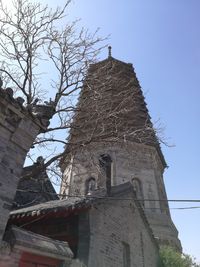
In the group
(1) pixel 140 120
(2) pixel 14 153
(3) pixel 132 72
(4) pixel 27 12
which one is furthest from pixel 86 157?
(3) pixel 132 72

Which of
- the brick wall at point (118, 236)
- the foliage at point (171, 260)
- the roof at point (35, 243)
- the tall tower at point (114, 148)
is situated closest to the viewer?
the roof at point (35, 243)

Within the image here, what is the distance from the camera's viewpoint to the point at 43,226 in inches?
353

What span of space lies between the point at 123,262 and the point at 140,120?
16445 millimetres

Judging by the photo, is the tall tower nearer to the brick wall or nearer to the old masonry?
the old masonry

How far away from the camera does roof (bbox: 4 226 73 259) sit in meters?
5.60

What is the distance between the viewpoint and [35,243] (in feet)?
20.1

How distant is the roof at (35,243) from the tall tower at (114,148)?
8.37ft

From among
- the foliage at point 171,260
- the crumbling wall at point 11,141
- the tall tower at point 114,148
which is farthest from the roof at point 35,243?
the foliage at point 171,260

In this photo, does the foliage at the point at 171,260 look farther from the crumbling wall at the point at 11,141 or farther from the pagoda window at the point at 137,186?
the crumbling wall at the point at 11,141

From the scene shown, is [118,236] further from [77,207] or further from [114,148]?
[114,148]

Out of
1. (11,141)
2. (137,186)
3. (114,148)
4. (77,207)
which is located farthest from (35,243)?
(114,148)

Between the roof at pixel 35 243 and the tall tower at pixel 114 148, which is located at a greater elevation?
the tall tower at pixel 114 148

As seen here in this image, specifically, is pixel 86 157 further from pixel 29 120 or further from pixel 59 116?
pixel 29 120

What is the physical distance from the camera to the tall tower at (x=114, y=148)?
1038 cm
